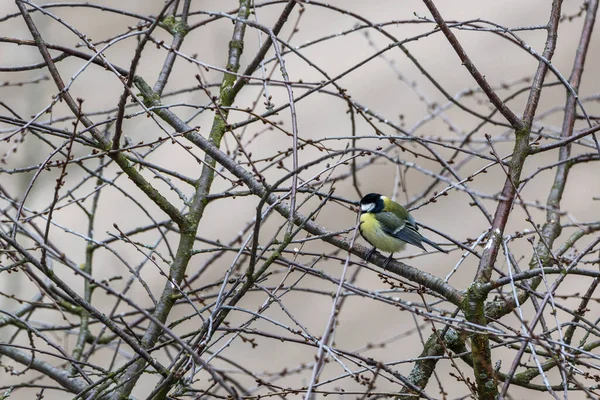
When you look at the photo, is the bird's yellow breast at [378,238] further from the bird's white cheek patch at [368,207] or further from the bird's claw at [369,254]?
the bird's claw at [369,254]

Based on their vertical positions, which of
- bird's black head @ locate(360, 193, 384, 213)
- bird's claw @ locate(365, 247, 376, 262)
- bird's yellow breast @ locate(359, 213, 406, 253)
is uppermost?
bird's black head @ locate(360, 193, 384, 213)

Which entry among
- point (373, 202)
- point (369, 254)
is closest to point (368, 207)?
point (373, 202)

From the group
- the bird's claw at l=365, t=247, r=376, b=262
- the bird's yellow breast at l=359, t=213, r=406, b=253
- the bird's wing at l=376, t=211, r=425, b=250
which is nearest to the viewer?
the bird's claw at l=365, t=247, r=376, b=262

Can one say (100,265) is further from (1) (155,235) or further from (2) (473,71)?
(2) (473,71)

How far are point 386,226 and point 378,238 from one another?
14cm

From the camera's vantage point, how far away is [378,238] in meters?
3.53

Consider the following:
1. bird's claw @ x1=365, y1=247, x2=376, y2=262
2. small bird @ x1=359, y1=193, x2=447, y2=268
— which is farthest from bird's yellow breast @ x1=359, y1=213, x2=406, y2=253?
bird's claw @ x1=365, y1=247, x2=376, y2=262

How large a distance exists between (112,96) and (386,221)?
2036mm

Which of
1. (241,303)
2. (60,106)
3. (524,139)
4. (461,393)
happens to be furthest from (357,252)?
(60,106)

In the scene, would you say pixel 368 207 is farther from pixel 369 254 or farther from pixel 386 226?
pixel 369 254

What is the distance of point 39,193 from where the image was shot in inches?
183

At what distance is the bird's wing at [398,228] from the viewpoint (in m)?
3.62

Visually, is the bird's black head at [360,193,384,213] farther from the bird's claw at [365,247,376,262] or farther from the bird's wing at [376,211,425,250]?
the bird's claw at [365,247,376,262]

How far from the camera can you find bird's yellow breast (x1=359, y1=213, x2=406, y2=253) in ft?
11.4
